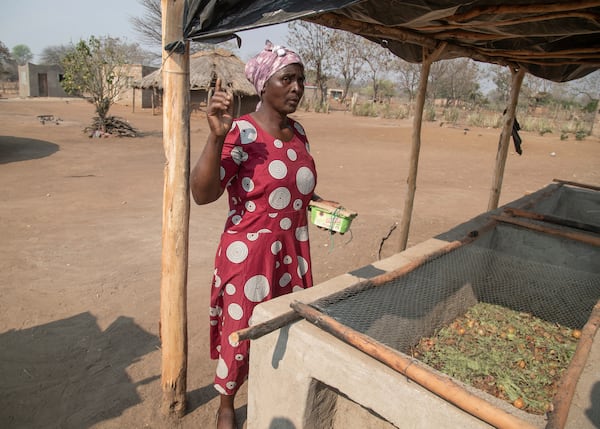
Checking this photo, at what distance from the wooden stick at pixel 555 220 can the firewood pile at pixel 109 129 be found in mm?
12400

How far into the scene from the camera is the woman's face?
1.94 m

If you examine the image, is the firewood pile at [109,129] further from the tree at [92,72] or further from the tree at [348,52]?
the tree at [348,52]

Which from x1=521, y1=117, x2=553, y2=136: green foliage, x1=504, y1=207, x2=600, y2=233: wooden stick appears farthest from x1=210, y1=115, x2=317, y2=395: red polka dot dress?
x1=521, y1=117, x2=553, y2=136: green foliage

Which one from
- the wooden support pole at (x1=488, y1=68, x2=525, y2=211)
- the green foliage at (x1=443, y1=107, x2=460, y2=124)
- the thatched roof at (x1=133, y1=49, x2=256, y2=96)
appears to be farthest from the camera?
the green foliage at (x1=443, y1=107, x2=460, y2=124)

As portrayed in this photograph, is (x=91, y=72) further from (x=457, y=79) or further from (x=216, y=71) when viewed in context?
(x=457, y=79)

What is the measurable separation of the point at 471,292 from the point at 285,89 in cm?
251

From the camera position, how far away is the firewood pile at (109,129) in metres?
13.3

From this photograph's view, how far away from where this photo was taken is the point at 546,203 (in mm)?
4977

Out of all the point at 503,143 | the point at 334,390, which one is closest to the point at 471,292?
the point at 334,390

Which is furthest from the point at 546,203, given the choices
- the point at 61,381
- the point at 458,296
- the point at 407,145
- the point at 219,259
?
the point at 407,145

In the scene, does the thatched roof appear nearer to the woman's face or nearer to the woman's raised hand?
the woman's face

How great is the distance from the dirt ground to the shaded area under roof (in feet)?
6.79

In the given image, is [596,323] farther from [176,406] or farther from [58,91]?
[58,91]

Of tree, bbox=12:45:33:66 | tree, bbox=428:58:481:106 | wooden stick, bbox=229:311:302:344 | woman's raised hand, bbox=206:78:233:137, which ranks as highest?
tree, bbox=12:45:33:66
